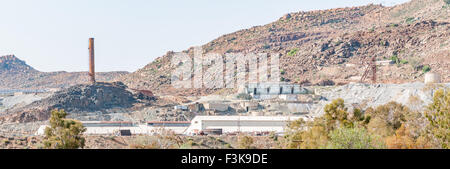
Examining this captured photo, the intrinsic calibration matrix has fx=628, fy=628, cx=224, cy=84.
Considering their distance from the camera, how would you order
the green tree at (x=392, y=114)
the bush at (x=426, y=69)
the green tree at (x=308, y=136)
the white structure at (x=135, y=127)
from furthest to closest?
the bush at (x=426, y=69) < the white structure at (x=135, y=127) < the green tree at (x=392, y=114) < the green tree at (x=308, y=136)

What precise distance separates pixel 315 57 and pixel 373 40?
25.7 feet

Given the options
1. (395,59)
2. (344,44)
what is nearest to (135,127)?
(395,59)

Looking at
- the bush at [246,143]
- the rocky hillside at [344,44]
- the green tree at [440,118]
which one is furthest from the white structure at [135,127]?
the rocky hillside at [344,44]

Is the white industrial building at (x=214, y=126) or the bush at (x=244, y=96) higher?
the bush at (x=244, y=96)

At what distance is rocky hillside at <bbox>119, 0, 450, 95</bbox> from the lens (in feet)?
222

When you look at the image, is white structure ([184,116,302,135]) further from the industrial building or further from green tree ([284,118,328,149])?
the industrial building

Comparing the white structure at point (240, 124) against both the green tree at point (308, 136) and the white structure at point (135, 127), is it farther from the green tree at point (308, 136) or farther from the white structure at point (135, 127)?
the green tree at point (308, 136)

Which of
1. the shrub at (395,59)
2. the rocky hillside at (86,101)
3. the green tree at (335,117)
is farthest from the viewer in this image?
the shrub at (395,59)

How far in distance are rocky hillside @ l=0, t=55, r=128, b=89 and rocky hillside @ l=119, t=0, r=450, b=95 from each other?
1643 cm

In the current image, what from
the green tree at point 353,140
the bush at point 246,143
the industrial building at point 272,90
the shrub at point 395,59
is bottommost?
the bush at point 246,143

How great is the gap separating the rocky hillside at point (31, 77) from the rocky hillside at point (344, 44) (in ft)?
53.9

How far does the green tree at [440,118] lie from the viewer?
81.3ft
